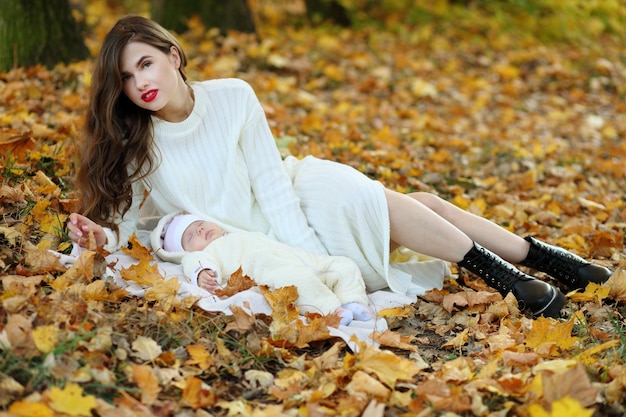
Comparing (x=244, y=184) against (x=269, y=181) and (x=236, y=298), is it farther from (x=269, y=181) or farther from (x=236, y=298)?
(x=236, y=298)

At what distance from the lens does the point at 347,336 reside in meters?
2.86

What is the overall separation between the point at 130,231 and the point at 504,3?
883 cm

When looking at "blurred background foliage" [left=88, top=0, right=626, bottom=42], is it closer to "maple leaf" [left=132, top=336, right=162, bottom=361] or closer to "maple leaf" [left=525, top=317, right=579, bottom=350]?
"maple leaf" [left=525, top=317, right=579, bottom=350]

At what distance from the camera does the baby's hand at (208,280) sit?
3.07 m

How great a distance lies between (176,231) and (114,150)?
1.52ft

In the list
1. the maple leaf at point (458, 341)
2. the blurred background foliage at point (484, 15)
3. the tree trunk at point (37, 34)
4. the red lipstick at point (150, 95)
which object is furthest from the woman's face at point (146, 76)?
the blurred background foliage at point (484, 15)

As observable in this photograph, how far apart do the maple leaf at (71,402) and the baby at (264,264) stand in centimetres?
94

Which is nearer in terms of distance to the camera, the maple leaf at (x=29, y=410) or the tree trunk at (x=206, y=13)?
the maple leaf at (x=29, y=410)

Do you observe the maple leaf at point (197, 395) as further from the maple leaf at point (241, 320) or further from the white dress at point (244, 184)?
the white dress at point (244, 184)

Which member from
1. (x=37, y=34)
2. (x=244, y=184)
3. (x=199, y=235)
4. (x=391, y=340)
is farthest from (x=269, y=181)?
(x=37, y=34)

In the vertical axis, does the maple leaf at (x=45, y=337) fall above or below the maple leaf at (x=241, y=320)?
above

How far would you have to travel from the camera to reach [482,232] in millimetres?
3516

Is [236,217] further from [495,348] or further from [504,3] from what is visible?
[504,3]

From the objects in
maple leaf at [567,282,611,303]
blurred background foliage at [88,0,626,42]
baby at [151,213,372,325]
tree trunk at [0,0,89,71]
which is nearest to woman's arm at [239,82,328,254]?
baby at [151,213,372,325]
